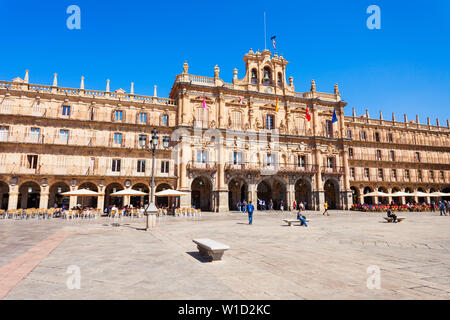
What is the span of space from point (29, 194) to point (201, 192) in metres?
18.3

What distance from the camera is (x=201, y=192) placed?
3319 centimetres

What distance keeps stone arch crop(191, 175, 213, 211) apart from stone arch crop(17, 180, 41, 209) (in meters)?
16.4

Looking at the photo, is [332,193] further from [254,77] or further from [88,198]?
[88,198]

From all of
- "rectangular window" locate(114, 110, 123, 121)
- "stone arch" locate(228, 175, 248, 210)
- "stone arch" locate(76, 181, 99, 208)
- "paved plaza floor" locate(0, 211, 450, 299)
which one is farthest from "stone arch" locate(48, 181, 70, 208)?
"paved plaza floor" locate(0, 211, 450, 299)

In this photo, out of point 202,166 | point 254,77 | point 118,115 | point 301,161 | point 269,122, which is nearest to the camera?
point 118,115

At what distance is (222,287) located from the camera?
15.2 feet

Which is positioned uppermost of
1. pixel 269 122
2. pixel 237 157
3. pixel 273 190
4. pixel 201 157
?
pixel 269 122

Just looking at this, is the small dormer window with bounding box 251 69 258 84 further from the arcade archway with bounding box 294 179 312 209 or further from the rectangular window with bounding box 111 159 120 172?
the rectangular window with bounding box 111 159 120 172

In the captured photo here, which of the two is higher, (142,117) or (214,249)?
(142,117)

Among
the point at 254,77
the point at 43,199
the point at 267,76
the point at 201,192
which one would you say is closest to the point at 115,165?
the point at 43,199

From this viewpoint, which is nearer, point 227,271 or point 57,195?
point 227,271

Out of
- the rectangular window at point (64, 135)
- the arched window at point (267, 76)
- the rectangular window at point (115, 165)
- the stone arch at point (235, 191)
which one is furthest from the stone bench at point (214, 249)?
the arched window at point (267, 76)
